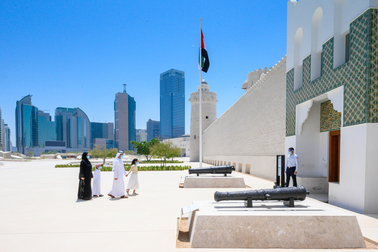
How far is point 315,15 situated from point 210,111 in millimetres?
29712

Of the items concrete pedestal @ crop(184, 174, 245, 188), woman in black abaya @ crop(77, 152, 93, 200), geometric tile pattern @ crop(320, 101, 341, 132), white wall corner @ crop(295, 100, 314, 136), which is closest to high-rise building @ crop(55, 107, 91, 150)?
concrete pedestal @ crop(184, 174, 245, 188)

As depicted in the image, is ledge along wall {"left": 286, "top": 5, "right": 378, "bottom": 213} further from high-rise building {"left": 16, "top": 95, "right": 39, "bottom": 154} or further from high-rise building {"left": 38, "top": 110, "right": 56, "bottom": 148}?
high-rise building {"left": 38, "top": 110, "right": 56, "bottom": 148}

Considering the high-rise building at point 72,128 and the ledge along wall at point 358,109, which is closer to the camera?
the ledge along wall at point 358,109

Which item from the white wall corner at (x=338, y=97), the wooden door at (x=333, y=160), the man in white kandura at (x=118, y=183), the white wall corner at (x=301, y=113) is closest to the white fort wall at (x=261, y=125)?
the white wall corner at (x=301, y=113)

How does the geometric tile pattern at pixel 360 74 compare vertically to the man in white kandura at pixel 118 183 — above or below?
above

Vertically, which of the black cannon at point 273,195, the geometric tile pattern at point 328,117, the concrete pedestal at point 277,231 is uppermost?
the geometric tile pattern at point 328,117

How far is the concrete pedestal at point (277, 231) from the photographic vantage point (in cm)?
314

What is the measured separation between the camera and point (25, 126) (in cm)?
14712

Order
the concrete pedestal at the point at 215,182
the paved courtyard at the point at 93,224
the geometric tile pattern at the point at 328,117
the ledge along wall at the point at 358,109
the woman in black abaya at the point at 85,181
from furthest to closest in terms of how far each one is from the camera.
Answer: the concrete pedestal at the point at 215,182
the geometric tile pattern at the point at 328,117
the woman in black abaya at the point at 85,181
the ledge along wall at the point at 358,109
the paved courtyard at the point at 93,224

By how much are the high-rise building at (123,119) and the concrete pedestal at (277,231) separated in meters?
155

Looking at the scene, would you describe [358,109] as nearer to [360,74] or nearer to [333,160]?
[360,74]

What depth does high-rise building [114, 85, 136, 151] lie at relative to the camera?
155m

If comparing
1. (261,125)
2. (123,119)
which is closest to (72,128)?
(123,119)

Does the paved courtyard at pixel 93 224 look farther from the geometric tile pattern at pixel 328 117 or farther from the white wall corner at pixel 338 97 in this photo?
the geometric tile pattern at pixel 328 117
